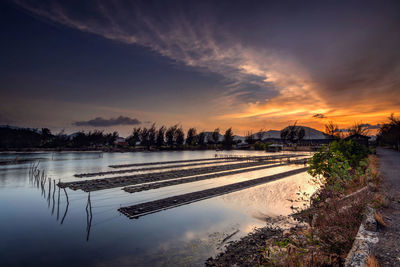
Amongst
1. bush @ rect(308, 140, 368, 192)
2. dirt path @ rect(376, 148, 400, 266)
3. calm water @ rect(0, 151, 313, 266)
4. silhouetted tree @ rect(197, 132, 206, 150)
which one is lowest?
calm water @ rect(0, 151, 313, 266)

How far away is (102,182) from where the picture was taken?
15320mm

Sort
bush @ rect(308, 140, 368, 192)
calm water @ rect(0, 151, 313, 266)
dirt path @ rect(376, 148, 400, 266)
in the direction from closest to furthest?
dirt path @ rect(376, 148, 400, 266), calm water @ rect(0, 151, 313, 266), bush @ rect(308, 140, 368, 192)

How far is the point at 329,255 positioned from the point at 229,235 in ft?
12.1

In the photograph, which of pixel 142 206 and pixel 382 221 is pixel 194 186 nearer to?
pixel 142 206

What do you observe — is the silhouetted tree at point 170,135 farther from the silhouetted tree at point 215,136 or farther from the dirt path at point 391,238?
the dirt path at point 391,238

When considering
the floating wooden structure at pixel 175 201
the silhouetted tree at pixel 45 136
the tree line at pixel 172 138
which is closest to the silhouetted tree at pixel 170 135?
the tree line at pixel 172 138

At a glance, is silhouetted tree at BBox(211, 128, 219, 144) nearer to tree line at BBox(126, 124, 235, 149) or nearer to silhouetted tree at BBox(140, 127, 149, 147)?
tree line at BBox(126, 124, 235, 149)

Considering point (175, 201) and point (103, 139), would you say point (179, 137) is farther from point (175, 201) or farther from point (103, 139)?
point (175, 201)

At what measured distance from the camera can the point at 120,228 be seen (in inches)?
311

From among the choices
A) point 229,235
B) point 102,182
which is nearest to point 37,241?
point 229,235

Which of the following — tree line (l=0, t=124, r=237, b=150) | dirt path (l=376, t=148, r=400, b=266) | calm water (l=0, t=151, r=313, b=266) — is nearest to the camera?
dirt path (l=376, t=148, r=400, b=266)

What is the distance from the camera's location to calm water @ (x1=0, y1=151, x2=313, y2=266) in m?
6.14

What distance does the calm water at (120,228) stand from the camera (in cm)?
614

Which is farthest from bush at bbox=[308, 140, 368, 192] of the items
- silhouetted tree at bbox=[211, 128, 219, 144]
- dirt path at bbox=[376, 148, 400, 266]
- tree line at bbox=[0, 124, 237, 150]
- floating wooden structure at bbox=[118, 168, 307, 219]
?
silhouetted tree at bbox=[211, 128, 219, 144]
